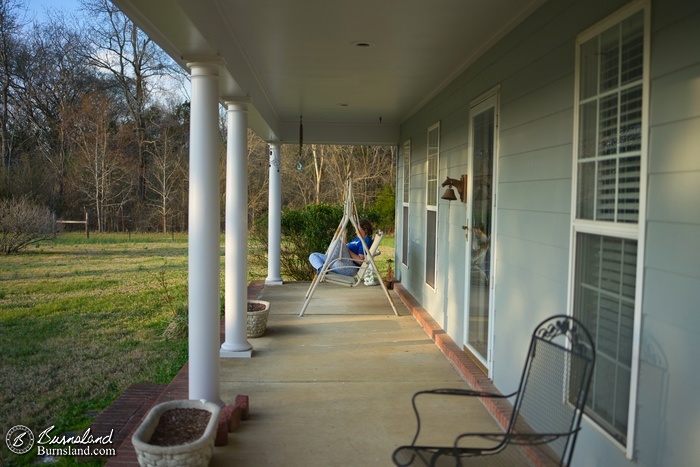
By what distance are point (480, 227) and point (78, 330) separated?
5574 mm

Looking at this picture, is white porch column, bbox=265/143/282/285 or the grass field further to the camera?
white porch column, bbox=265/143/282/285

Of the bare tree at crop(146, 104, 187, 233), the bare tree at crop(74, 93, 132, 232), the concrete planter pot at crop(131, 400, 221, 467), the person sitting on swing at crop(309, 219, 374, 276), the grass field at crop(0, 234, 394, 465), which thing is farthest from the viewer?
the bare tree at crop(146, 104, 187, 233)

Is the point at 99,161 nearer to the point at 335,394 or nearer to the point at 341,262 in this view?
the point at 341,262

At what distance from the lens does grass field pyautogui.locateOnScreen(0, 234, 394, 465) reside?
523 centimetres

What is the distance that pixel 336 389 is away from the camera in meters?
4.18

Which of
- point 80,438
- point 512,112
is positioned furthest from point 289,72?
point 80,438

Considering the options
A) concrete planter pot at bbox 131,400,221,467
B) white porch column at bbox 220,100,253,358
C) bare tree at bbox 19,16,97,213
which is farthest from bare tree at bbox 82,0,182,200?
concrete planter pot at bbox 131,400,221,467

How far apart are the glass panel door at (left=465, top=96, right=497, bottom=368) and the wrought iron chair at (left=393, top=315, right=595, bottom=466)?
4.58 feet

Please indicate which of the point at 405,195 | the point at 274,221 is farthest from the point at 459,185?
the point at 274,221

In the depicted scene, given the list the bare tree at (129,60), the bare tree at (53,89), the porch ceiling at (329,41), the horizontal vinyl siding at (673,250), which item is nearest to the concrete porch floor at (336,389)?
the horizontal vinyl siding at (673,250)

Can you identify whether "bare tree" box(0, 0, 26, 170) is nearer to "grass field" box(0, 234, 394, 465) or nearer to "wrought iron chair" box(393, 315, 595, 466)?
"grass field" box(0, 234, 394, 465)

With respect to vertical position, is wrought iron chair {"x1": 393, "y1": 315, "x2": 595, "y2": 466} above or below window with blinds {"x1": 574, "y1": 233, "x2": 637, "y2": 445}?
below

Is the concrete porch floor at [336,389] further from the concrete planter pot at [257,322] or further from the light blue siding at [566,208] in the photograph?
the light blue siding at [566,208]

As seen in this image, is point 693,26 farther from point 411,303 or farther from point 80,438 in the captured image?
point 411,303
